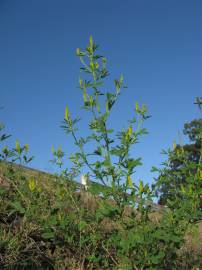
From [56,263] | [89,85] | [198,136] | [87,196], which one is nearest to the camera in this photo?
[89,85]

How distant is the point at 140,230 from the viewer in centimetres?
349

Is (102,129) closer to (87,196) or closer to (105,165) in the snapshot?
(105,165)

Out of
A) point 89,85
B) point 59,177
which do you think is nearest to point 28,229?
point 59,177

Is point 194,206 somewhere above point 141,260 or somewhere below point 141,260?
above

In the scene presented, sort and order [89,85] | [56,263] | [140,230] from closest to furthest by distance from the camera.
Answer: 1. [140,230]
2. [89,85]
3. [56,263]

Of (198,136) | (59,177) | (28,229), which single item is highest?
(198,136)

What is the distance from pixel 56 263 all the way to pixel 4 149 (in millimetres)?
1183

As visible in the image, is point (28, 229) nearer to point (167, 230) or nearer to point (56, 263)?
point (56, 263)

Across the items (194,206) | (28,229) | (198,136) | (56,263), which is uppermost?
(198,136)

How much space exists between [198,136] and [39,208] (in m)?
1.75

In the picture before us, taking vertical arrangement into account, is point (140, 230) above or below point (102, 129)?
below

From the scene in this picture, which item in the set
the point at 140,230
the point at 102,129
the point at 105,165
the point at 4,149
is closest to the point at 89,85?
the point at 102,129

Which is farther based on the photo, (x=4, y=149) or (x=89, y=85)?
(x=4, y=149)

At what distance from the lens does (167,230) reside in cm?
364
